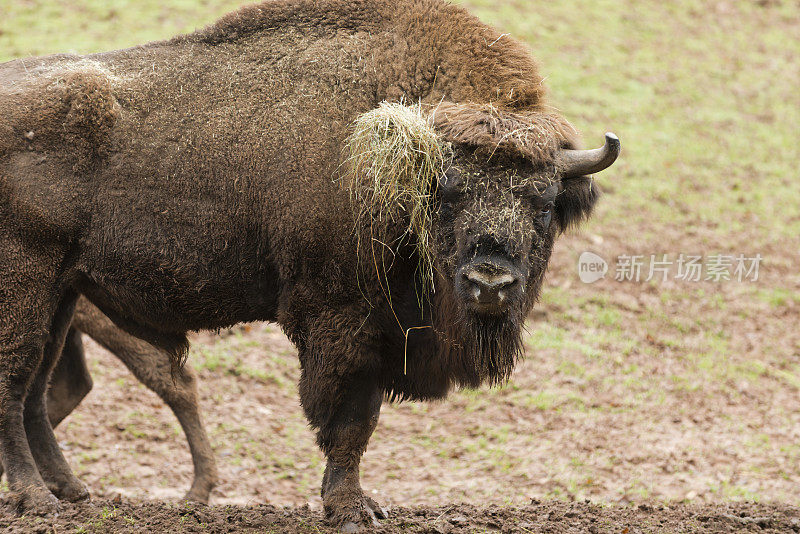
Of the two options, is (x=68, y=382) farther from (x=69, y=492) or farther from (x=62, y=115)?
(x=62, y=115)

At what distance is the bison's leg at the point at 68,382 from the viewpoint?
20.5ft

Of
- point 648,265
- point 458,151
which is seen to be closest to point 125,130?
point 458,151

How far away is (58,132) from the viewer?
470cm

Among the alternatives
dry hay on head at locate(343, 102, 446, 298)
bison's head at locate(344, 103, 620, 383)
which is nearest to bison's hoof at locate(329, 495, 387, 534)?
bison's head at locate(344, 103, 620, 383)

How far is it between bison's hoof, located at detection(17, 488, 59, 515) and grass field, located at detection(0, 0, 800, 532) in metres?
1.50

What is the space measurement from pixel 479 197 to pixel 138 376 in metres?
3.52

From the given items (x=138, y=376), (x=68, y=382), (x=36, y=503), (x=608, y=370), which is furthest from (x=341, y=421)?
(x=608, y=370)

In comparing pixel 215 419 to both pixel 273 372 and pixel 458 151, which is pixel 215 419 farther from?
pixel 458 151

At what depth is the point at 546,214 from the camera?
412cm

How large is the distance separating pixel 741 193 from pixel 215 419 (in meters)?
7.66

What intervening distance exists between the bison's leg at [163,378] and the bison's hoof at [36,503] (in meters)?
1.33

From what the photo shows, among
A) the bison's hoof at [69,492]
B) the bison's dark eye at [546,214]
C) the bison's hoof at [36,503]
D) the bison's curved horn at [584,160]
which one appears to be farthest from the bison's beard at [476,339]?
the bison's hoof at [69,492]

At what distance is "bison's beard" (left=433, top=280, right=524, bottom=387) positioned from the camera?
4188 millimetres

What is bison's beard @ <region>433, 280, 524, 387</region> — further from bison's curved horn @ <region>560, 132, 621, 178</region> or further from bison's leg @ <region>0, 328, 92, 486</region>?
bison's leg @ <region>0, 328, 92, 486</region>
